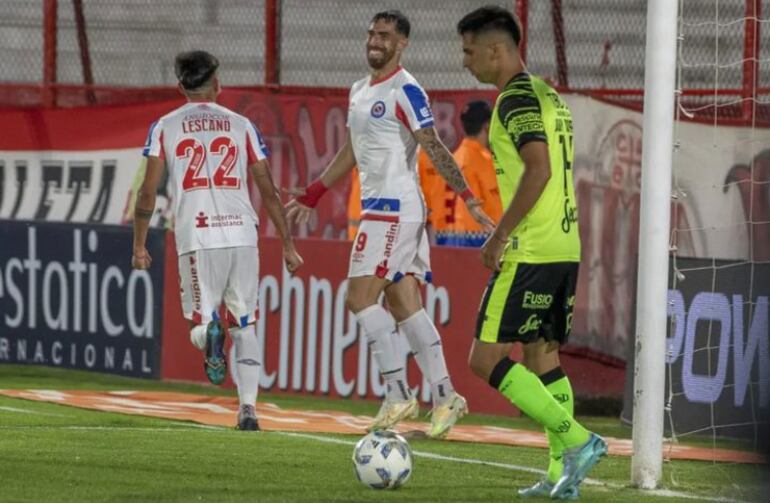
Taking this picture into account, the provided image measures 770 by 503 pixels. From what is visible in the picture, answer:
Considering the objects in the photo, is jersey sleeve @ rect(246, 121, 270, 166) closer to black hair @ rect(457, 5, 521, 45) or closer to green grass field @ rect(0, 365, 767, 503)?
green grass field @ rect(0, 365, 767, 503)

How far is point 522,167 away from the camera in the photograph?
720cm

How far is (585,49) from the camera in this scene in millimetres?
13719

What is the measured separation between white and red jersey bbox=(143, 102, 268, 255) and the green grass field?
107 centimetres

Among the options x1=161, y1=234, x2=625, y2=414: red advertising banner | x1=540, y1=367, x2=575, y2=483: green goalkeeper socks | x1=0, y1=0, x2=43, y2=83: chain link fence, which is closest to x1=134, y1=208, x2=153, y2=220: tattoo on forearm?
x1=161, y1=234, x2=625, y2=414: red advertising banner

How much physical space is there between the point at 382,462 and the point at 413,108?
287 cm

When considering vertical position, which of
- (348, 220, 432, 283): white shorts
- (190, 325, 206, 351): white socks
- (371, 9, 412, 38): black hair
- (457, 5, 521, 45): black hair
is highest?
(371, 9, 412, 38): black hair

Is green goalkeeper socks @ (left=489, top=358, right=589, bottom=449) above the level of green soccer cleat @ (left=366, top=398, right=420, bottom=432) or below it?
above

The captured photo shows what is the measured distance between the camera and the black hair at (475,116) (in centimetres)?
1264

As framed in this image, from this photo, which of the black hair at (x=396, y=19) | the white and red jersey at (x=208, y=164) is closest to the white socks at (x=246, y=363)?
the white and red jersey at (x=208, y=164)

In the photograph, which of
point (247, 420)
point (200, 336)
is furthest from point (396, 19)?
point (247, 420)

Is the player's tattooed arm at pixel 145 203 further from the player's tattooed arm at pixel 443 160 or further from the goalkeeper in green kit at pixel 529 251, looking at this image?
the goalkeeper in green kit at pixel 529 251

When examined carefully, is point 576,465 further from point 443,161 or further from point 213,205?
point 213,205

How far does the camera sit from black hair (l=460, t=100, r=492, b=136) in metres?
A: 12.6

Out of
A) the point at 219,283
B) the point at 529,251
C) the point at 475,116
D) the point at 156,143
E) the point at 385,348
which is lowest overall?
the point at 385,348
